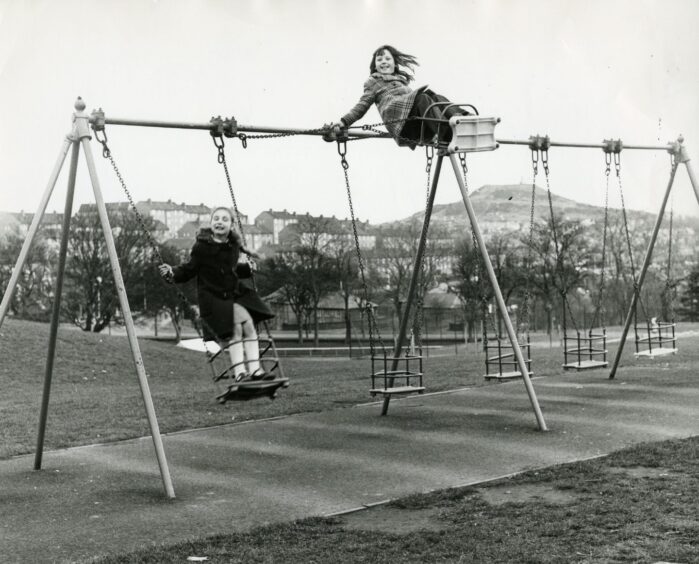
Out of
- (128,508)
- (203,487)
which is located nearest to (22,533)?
(128,508)

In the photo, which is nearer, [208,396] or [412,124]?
[412,124]

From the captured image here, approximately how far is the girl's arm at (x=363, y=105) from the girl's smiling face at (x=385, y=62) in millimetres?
168

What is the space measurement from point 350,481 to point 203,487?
4.36 ft

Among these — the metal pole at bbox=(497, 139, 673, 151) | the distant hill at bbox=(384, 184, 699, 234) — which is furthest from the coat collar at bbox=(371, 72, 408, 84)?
the distant hill at bbox=(384, 184, 699, 234)

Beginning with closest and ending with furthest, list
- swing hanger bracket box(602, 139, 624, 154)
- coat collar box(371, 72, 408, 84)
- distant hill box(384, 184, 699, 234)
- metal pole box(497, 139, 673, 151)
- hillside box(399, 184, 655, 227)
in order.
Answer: coat collar box(371, 72, 408, 84), metal pole box(497, 139, 673, 151), swing hanger bracket box(602, 139, 624, 154), distant hill box(384, 184, 699, 234), hillside box(399, 184, 655, 227)

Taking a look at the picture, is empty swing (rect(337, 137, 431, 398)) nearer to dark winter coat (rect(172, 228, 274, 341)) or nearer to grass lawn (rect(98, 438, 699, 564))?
dark winter coat (rect(172, 228, 274, 341))

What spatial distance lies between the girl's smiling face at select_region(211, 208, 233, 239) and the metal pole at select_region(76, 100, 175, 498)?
1094 millimetres

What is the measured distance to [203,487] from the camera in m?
7.60

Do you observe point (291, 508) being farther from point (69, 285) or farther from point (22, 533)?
point (69, 285)

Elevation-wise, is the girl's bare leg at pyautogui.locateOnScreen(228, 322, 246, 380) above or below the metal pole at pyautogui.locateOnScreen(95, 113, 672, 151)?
below

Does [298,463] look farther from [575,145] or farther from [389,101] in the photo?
[575,145]

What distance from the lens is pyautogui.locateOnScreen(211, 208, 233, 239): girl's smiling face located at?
27.3 feet

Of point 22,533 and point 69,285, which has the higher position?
point 69,285

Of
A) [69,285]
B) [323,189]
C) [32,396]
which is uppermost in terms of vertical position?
[323,189]
